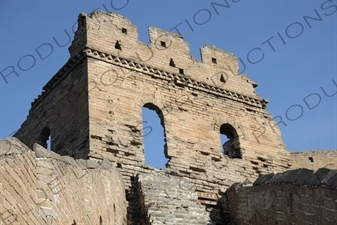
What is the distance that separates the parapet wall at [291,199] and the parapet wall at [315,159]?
566cm

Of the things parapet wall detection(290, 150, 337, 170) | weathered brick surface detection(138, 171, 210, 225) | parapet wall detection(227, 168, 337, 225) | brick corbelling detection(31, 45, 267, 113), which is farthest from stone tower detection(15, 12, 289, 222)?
parapet wall detection(227, 168, 337, 225)

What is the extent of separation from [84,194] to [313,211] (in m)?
3.11

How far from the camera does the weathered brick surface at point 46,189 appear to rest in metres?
4.74

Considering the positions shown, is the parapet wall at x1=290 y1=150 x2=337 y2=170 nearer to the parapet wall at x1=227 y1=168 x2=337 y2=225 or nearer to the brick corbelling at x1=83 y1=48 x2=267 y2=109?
the brick corbelling at x1=83 y1=48 x2=267 y2=109

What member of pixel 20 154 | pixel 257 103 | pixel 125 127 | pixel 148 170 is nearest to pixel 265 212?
pixel 148 170

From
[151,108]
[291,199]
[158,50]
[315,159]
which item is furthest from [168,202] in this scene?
[315,159]

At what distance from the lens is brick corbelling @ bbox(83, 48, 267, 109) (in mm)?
13461

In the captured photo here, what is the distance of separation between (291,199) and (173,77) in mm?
6808

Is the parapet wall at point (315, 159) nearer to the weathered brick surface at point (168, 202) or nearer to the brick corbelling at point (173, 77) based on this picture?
the brick corbelling at point (173, 77)

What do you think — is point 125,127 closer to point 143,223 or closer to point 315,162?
point 143,223

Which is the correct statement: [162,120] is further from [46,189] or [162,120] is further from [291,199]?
[46,189]

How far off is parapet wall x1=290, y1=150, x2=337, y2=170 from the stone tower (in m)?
1.57

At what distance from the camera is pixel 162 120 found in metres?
13.4

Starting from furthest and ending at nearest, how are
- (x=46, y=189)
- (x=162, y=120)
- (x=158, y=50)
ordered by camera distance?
(x=158, y=50) < (x=162, y=120) < (x=46, y=189)
